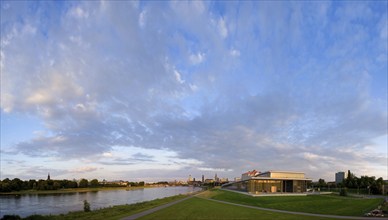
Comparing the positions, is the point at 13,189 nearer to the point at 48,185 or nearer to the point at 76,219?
the point at 48,185

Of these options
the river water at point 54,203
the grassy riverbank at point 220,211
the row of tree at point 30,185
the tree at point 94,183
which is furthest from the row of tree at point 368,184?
the tree at point 94,183

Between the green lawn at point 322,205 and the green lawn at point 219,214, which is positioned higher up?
the green lawn at point 219,214

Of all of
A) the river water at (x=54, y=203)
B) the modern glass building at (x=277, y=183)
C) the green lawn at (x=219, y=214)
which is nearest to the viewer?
the green lawn at (x=219, y=214)

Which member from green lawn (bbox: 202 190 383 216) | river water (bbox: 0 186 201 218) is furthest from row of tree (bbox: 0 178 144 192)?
green lawn (bbox: 202 190 383 216)

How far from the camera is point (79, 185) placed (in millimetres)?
165875

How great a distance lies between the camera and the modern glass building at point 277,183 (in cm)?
7506

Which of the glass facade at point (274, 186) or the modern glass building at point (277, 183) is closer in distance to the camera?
the glass facade at point (274, 186)

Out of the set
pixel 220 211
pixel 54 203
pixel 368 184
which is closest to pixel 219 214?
pixel 220 211

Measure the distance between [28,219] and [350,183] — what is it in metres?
108

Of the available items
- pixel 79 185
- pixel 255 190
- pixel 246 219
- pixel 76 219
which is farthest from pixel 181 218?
pixel 79 185

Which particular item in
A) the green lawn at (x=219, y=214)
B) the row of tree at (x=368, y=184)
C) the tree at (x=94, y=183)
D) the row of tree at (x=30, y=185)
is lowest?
the tree at (x=94, y=183)

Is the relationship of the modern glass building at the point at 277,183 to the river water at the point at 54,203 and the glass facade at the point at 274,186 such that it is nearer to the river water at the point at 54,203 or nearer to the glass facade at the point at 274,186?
the glass facade at the point at 274,186

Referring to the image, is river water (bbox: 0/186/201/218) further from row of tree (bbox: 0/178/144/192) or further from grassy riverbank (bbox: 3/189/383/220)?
row of tree (bbox: 0/178/144/192)

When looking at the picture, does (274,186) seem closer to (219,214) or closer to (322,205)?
(322,205)
